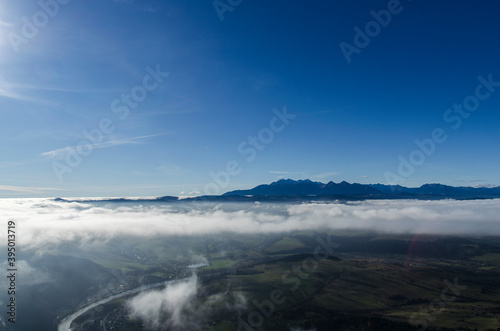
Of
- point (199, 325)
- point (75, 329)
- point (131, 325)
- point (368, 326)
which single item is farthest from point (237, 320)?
point (75, 329)

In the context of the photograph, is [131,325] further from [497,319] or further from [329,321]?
[497,319]

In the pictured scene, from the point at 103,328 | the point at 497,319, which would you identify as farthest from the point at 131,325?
the point at 497,319

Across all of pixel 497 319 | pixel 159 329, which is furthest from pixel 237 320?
pixel 497 319

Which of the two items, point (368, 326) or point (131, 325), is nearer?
point (368, 326)

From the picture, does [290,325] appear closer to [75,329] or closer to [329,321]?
[329,321]

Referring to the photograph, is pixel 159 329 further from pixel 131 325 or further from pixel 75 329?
pixel 75 329

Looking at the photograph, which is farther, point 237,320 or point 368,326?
point 237,320
